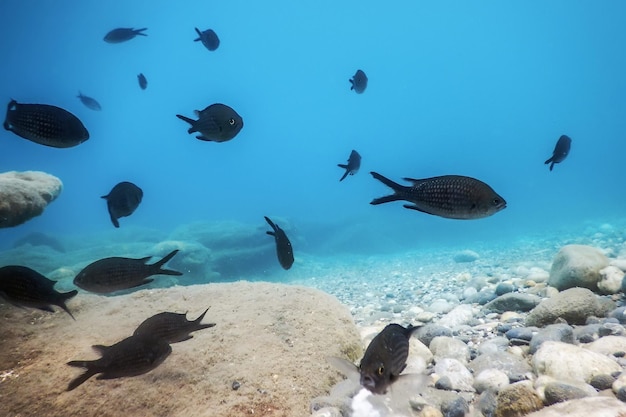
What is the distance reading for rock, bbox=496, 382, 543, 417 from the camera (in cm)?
256

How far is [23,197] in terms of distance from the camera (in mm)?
7273

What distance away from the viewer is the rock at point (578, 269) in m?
5.47

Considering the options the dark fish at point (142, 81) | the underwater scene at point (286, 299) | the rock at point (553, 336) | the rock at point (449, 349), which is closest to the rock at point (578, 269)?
the underwater scene at point (286, 299)

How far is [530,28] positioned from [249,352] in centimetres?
16701

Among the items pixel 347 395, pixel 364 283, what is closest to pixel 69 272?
pixel 364 283

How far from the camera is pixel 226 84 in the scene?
152 m

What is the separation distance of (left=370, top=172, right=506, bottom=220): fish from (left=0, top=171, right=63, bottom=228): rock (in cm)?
798

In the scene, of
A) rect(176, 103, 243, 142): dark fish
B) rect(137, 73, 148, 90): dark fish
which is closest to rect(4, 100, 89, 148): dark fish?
rect(176, 103, 243, 142): dark fish

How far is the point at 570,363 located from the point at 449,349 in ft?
3.93

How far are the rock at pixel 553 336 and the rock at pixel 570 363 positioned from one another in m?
0.39

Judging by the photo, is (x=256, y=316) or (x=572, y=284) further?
(x=572, y=284)

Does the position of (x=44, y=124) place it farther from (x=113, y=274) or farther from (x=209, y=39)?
(x=209, y=39)

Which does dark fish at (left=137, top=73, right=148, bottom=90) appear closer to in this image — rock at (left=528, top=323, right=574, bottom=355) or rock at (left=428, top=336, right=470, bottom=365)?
rock at (left=428, top=336, right=470, bottom=365)

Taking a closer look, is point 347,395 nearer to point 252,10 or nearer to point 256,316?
point 256,316
